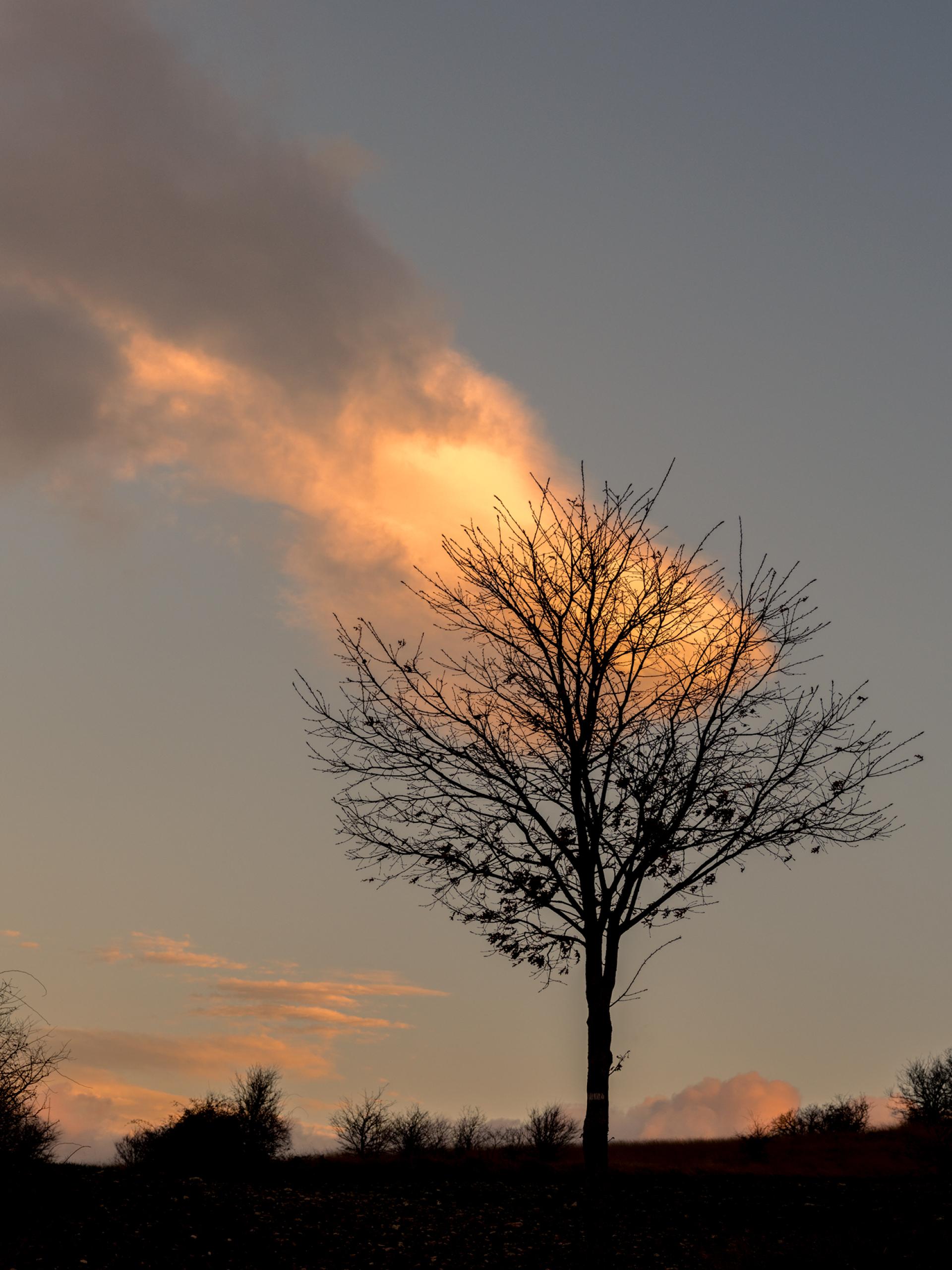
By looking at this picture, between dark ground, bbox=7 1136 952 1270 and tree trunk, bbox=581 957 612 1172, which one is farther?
dark ground, bbox=7 1136 952 1270

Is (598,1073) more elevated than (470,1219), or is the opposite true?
(598,1073)

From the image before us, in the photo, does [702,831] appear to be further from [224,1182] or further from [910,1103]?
[910,1103]

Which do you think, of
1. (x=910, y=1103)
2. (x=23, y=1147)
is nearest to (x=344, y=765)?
(x=23, y=1147)

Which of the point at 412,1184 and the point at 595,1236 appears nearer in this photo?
the point at 595,1236

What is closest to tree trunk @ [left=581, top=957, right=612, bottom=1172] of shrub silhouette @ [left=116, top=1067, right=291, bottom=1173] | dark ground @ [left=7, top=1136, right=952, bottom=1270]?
dark ground @ [left=7, top=1136, right=952, bottom=1270]

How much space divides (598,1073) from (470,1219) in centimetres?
626

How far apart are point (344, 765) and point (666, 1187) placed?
33.5ft

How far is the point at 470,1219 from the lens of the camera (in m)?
15.1

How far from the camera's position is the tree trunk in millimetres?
10258

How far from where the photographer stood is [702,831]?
11367 millimetres

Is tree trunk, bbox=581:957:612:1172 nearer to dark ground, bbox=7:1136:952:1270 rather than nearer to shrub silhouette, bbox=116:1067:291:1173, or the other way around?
dark ground, bbox=7:1136:952:1270

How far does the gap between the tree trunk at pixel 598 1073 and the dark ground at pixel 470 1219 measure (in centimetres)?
31

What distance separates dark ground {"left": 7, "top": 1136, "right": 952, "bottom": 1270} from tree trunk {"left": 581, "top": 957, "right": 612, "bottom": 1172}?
12.0 inches

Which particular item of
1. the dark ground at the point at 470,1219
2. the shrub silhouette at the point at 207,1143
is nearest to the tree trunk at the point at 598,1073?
the dark ground at the point at 470,1219
